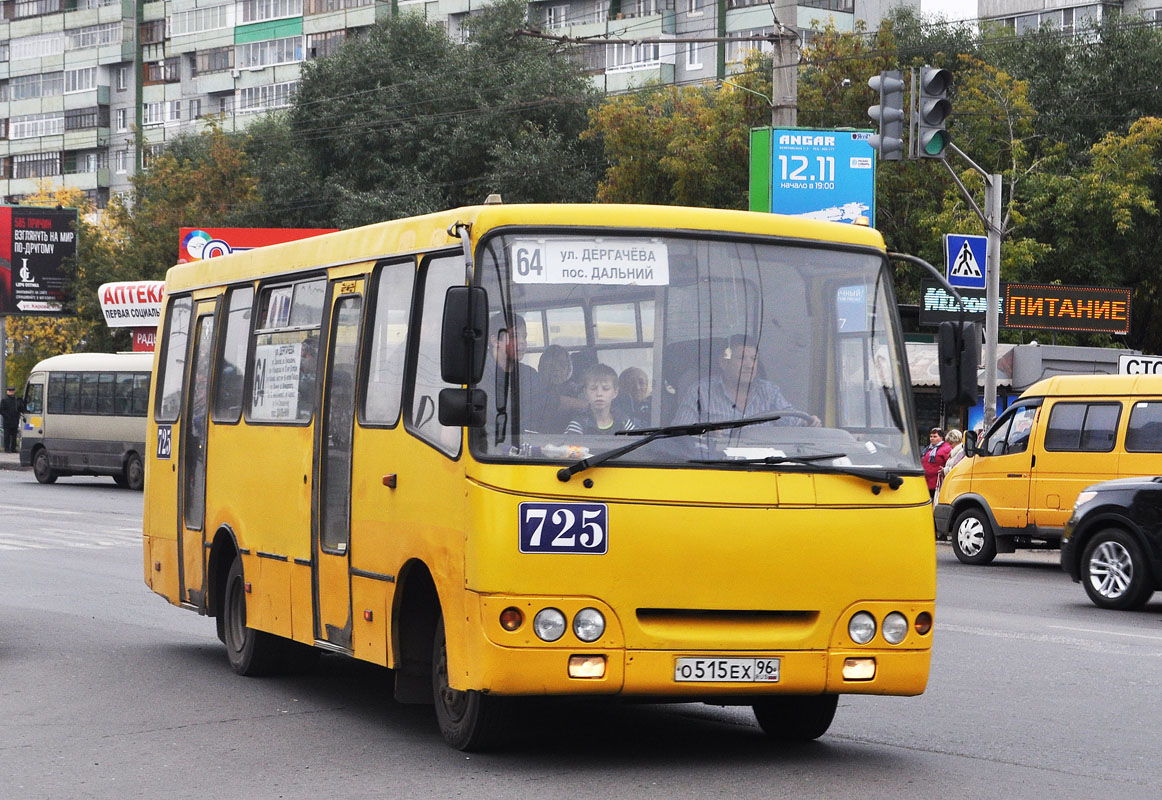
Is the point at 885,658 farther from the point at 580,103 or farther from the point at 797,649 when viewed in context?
the point at 580,103

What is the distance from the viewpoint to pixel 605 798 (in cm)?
731

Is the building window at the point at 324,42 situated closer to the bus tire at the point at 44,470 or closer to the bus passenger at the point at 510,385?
the bus tire at the point at 44,470

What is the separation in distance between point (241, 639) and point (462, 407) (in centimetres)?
424

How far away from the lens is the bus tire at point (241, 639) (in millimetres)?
11070

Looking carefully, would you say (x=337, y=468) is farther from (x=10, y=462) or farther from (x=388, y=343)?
(x=10, y=462)

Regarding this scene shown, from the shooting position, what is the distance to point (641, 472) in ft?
25.3

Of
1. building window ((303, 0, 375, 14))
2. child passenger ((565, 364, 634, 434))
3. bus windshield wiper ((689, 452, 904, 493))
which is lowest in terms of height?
bus windshield wiper ((689, 452, 904, 493))

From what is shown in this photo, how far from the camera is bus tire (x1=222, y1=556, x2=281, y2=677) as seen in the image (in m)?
11.1

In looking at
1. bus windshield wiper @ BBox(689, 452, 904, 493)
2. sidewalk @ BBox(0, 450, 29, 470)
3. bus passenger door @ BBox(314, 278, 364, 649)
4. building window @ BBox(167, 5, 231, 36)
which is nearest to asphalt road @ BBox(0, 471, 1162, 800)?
bus passenger door @ BBox(314, 278, 364, 649)

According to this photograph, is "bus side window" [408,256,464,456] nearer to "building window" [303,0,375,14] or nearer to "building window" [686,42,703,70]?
"building window" [686,42,703,70]

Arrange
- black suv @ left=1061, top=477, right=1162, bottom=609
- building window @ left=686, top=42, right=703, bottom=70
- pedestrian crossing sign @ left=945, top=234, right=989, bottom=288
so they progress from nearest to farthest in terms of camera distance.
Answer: black suv @ left=1061, top=477, right=1162, bottom=609
pedestrian crossing sign @ left=945, top=234, right=989, bottom=288
building window @ left=686, top=42, right=703, bottom=70

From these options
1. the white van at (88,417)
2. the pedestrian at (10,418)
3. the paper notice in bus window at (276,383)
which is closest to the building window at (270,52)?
the pedestrian at (10,418)

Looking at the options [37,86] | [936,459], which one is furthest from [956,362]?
[37,86]

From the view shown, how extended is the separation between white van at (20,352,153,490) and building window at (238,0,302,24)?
4220 cm
